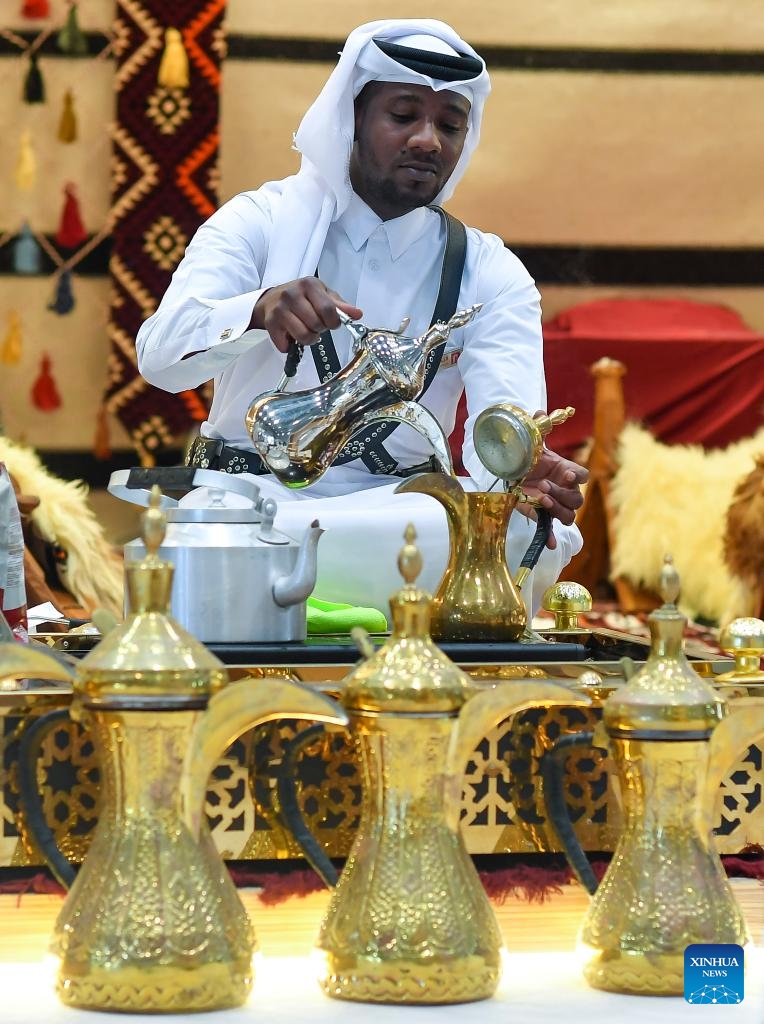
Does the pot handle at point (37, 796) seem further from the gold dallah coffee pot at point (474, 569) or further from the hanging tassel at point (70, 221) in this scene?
the hanging tassel at point (70, 221)

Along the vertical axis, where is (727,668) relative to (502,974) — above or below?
above

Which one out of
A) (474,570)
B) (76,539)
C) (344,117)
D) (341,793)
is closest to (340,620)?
(474,570)

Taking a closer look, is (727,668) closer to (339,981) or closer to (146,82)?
(339,981)

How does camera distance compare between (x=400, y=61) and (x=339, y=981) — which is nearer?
(x=339, y=981)

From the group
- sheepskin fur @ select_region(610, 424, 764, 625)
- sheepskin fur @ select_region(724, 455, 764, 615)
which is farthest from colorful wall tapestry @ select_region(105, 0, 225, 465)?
sheepskin fur @ select_region(724, 455, 764, 615)

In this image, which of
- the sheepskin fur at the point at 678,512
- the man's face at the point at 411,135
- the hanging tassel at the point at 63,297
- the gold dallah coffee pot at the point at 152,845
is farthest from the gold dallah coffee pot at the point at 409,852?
Answer: the hanging tassel at the point at 63,297

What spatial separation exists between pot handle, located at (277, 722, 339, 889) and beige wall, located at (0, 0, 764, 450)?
425 cm

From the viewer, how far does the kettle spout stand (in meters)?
1.30

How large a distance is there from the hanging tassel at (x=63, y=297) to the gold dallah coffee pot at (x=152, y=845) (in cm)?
428

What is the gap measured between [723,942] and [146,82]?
14.5 feet

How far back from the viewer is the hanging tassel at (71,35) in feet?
16.3

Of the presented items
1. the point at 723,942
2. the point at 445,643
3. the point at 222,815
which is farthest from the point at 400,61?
the point at 723,942

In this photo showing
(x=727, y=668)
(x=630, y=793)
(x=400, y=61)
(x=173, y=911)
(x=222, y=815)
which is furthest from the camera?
(x=400, y=61)

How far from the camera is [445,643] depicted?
133 centimetres
